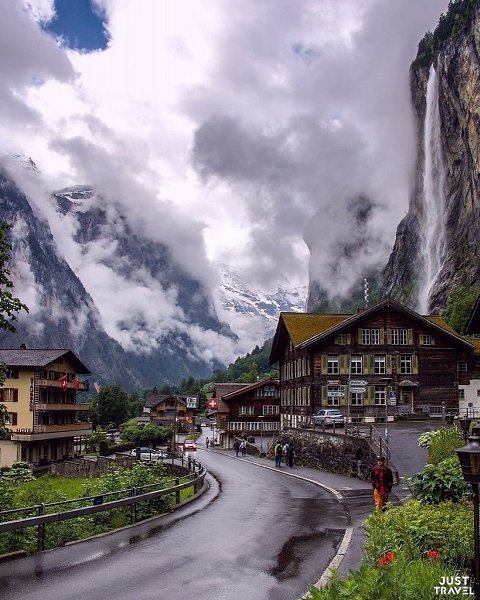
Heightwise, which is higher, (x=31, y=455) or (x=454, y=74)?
(x=454, y=74)

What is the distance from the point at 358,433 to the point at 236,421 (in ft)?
181

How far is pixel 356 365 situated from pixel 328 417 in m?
8.85

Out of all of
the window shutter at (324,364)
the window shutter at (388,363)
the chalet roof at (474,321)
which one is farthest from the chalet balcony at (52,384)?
the chalet roof at (474,321)

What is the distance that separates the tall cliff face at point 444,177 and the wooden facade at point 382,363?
49.8 m

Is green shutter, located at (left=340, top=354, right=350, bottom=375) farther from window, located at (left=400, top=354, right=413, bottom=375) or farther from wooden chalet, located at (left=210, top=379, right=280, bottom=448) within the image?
wooden chalet, located at (left=210, top=379, right=280, bottom=448)

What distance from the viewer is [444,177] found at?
129 m

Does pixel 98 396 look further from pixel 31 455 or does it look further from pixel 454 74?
pixel 454 74

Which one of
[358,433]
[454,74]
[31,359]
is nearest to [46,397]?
[31,359]

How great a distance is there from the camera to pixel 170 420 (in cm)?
14188

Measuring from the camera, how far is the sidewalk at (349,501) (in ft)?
43.9

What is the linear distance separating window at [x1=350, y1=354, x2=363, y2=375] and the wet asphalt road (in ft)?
107

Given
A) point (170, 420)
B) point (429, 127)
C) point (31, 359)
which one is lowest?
point (170, 420)

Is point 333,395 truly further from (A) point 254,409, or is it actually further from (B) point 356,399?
(A) point 254,409

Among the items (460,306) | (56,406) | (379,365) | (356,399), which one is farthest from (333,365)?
(460,306)
